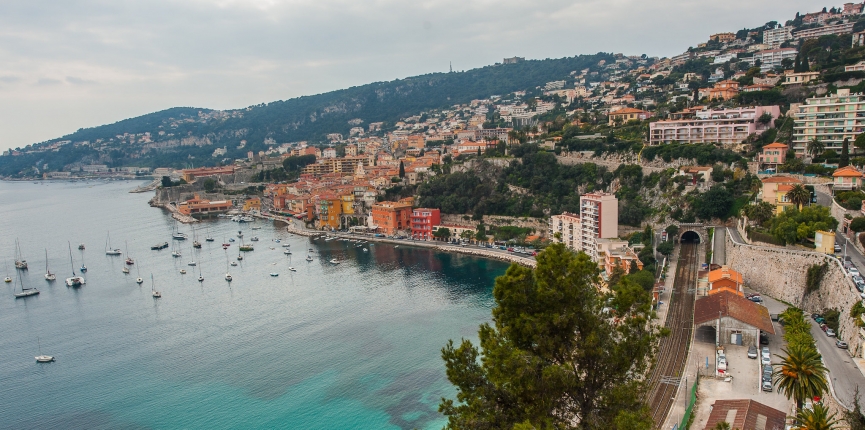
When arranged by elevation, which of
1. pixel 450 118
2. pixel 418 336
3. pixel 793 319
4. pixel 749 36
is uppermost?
pixel 749 36

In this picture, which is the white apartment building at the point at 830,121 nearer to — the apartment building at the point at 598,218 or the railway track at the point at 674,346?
the apartment building at the point at 598,218

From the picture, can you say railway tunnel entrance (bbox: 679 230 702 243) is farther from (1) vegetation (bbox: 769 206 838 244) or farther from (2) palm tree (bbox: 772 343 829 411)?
(2) palm tree (bbox: 772 343 829 411)

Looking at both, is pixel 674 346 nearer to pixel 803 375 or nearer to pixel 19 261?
pixel 803 375

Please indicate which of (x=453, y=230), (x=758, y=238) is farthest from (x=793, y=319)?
(x=453, y=230)

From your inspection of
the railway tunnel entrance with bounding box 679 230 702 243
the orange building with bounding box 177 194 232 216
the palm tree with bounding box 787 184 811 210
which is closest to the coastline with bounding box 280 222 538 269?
the railway tunnel entrance with bounding box 679 230 702 243

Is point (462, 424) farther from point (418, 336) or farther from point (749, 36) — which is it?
point (749, 36)

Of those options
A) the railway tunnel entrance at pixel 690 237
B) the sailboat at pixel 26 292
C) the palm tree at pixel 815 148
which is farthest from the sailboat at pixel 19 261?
the palm tree at pixel 815 148
